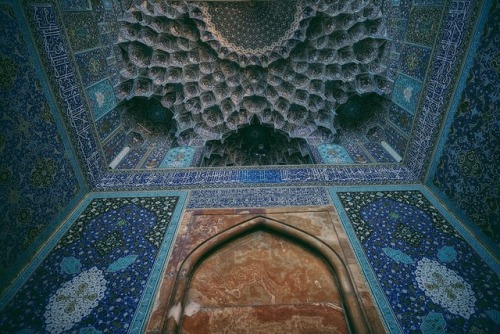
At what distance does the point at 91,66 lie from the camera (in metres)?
4.68

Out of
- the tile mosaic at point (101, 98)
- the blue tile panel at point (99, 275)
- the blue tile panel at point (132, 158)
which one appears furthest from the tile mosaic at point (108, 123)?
the blue tile panel at point (99, 275)

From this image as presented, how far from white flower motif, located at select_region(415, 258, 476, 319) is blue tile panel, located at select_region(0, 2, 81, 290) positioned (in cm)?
471

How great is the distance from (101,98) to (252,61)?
3.46 meters

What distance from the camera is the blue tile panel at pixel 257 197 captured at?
14.1 feet

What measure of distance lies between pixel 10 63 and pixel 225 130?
13.2ft

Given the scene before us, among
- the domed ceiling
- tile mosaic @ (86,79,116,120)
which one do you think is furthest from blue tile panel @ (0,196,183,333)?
the domed ceiling

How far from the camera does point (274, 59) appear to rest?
21.5 ft

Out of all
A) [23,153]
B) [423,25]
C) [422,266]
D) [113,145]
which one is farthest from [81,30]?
[422,266]

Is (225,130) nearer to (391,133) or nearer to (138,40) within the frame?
(138,40)

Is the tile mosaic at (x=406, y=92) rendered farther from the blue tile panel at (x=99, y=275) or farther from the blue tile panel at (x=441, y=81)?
the blue tile panel at (x=99, y=275)

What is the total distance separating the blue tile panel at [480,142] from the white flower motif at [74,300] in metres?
4.76

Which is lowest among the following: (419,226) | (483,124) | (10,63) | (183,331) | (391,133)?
(183,331)

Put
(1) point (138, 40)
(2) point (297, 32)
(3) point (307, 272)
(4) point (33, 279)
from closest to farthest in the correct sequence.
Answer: (4) point (33, 279) < (3) point (307, 272) < (1) point (138, 40) < (2) point (297, 32)

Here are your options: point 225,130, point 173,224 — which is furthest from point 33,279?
point 225,130
